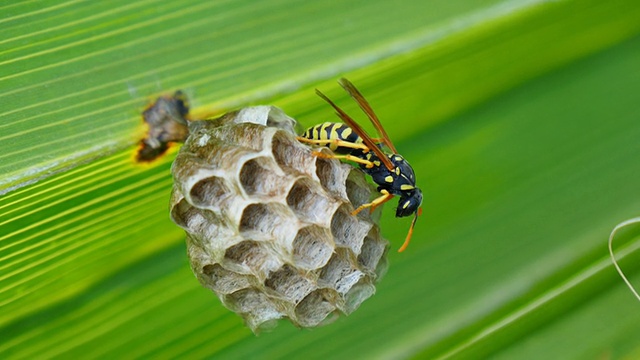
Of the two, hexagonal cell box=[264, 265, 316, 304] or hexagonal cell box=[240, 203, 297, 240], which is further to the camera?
hexagonal cell box=[264, 265, 316, 304]

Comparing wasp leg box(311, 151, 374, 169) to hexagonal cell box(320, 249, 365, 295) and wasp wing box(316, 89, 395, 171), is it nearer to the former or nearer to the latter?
wasp wing box(316, 89, 395, 171)

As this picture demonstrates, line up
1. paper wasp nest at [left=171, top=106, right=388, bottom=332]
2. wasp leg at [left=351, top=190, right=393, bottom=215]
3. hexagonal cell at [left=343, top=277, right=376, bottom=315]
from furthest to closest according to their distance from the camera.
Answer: hexagonal cell at [left=343, top=277, right=376, bottom=315], wasp leg at [left=351, top=190, right=393, bottom=215], paper wasp nest at [left=171, top=106, right=388, bottom=332]

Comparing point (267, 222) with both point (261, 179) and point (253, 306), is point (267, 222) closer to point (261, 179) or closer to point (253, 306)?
point (261, 179)

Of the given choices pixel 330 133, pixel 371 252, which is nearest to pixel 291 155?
pixel 330 133

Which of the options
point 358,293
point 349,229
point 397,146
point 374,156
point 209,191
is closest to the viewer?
point 209,191

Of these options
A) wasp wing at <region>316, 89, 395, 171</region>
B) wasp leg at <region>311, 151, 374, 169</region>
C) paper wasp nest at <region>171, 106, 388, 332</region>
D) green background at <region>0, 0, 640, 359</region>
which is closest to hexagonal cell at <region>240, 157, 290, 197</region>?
paper wasp nest at <region>171, 106, 388, 332</region>

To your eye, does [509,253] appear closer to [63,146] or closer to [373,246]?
[373,246]

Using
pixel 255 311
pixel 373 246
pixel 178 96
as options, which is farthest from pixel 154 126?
pixel 373 246
